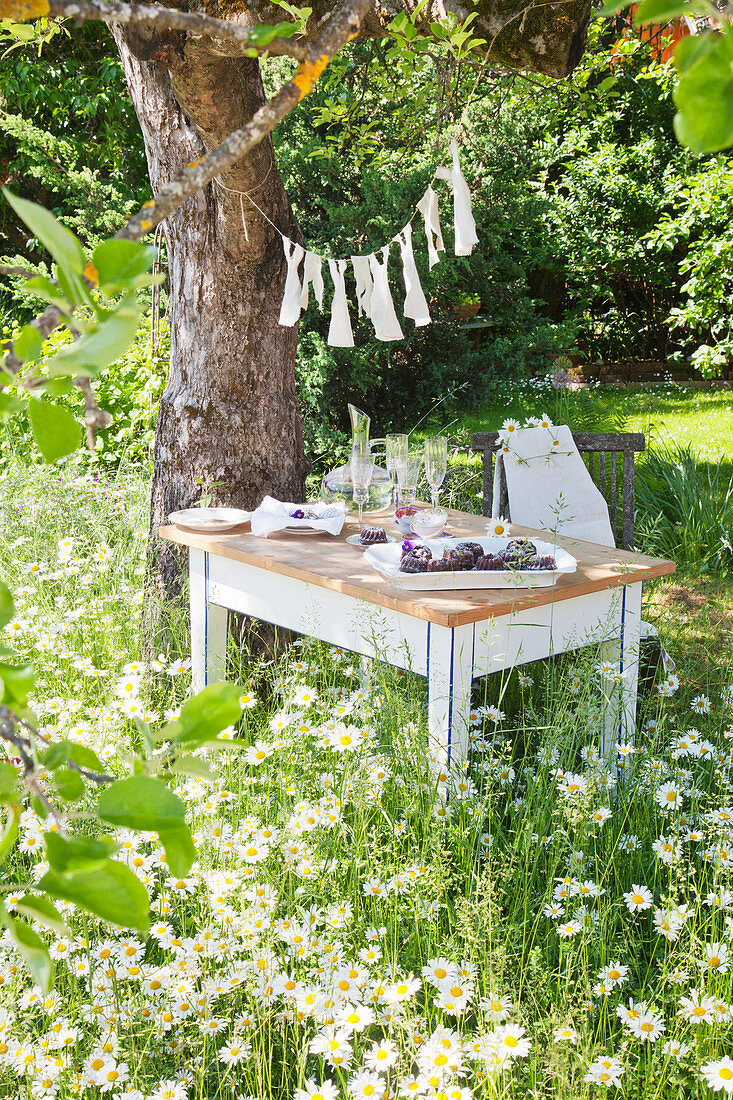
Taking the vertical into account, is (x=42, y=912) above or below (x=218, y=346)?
below

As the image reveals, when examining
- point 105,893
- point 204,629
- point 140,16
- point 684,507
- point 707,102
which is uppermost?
point 140,16

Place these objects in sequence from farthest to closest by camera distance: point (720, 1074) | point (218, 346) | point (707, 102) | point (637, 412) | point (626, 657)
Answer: point (637, 412) → point (218, 346) → point (626, 657) → point (720, 1074) → point (707, 102)

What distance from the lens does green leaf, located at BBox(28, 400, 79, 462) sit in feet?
1.55

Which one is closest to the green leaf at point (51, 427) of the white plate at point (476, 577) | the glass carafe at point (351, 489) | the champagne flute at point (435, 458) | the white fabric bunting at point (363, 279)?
the white plate at point (476, 577)

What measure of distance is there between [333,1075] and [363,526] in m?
1.70

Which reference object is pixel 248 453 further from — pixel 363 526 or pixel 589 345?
pixel 589 345

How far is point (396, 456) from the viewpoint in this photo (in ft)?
9.64

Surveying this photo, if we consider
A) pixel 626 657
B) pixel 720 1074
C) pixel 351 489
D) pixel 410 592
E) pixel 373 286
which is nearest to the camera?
pixel 720 1074

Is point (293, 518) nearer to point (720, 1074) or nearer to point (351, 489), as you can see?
point (351, 489)

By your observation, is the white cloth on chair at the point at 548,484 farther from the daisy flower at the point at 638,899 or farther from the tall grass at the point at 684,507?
the daisy flower at the point at 638,899

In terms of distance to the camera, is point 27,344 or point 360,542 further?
point 360,542

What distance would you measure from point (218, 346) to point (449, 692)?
1885 millimetres

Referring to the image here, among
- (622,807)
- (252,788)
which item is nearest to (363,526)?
(252,788)

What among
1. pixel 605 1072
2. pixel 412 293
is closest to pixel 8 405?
pixel 605 1072
